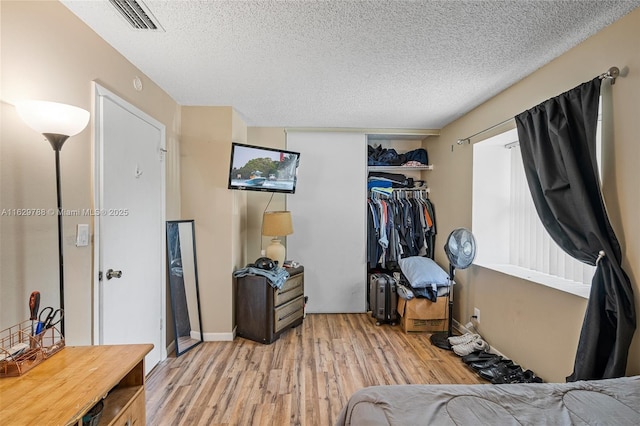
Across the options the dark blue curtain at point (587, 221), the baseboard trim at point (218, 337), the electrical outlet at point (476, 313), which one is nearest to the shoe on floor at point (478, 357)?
the electrical outlet at point (476, 313)

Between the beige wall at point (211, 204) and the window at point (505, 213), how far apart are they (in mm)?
2593

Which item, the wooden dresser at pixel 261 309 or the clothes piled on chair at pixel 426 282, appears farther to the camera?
the clothes piled on chair at pixel 426 282

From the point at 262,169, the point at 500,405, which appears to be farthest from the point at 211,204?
the point at 500,405

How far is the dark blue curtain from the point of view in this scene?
1.62 meters

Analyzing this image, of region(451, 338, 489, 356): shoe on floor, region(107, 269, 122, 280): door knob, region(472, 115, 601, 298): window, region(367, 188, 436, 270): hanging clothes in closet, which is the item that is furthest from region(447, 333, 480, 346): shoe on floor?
region(107, 269, 122, 280): door knob

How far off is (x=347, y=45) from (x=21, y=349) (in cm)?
225

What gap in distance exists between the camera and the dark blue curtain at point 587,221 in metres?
1.62

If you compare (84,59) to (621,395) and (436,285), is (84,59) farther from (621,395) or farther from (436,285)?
(436,285)

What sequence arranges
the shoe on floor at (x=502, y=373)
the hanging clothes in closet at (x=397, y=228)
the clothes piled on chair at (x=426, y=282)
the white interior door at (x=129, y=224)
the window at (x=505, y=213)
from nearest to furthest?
the white interior door at (x=129, y=224), the shoe on floor at (x=502, y=373), the window at (x=505, y=213), the clothes piled on chair at (x=426, y=282), the hanging clothes in closet at (x=397, y=228)

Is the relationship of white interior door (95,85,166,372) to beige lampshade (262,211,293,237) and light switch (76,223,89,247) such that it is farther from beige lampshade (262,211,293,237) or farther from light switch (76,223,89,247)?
beige lampshade (262,211,293,237)

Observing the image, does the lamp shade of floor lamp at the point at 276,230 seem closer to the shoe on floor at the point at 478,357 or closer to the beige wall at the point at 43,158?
the beige wall at the point at 43,158

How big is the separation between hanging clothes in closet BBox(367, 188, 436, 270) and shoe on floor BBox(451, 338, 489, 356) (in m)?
1.34

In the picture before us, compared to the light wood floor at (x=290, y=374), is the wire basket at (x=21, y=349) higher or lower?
higher

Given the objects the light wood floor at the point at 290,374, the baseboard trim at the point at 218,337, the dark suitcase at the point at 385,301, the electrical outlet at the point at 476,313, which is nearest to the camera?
the light wood floor at the point at 290,374
